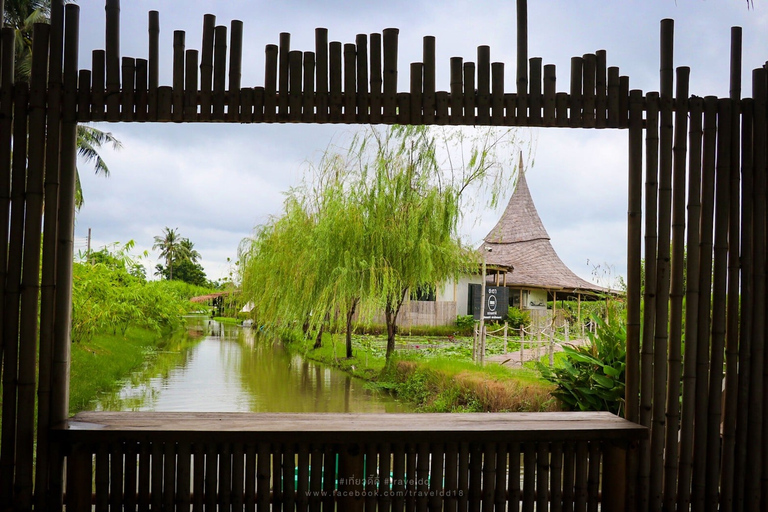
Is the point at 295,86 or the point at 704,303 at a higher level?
the point at 295,86

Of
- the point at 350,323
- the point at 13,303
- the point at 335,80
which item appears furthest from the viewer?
the point at 350,323

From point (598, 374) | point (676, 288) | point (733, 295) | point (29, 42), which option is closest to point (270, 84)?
point (676, 288)

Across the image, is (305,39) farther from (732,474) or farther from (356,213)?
(356,213)

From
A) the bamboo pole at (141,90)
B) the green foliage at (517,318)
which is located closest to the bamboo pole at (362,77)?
the bamboo pole at (141,90)

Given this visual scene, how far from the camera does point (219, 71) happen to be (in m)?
2.64

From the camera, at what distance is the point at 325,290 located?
9.20 metres

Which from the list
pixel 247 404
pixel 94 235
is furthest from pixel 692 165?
pixel 94 235

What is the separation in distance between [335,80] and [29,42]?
1171 cm

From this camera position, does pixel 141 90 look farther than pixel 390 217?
No

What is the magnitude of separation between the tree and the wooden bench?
6174mm

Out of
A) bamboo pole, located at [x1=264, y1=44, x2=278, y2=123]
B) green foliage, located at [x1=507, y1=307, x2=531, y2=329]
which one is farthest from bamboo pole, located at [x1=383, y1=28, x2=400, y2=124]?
green foliage, located at [x1=507, y1=307, x2=531, y2=329]

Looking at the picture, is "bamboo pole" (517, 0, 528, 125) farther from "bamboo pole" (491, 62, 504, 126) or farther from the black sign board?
the black sign board

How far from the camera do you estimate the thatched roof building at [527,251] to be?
18.3 meters

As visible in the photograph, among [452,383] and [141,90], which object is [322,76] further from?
[452,383]
